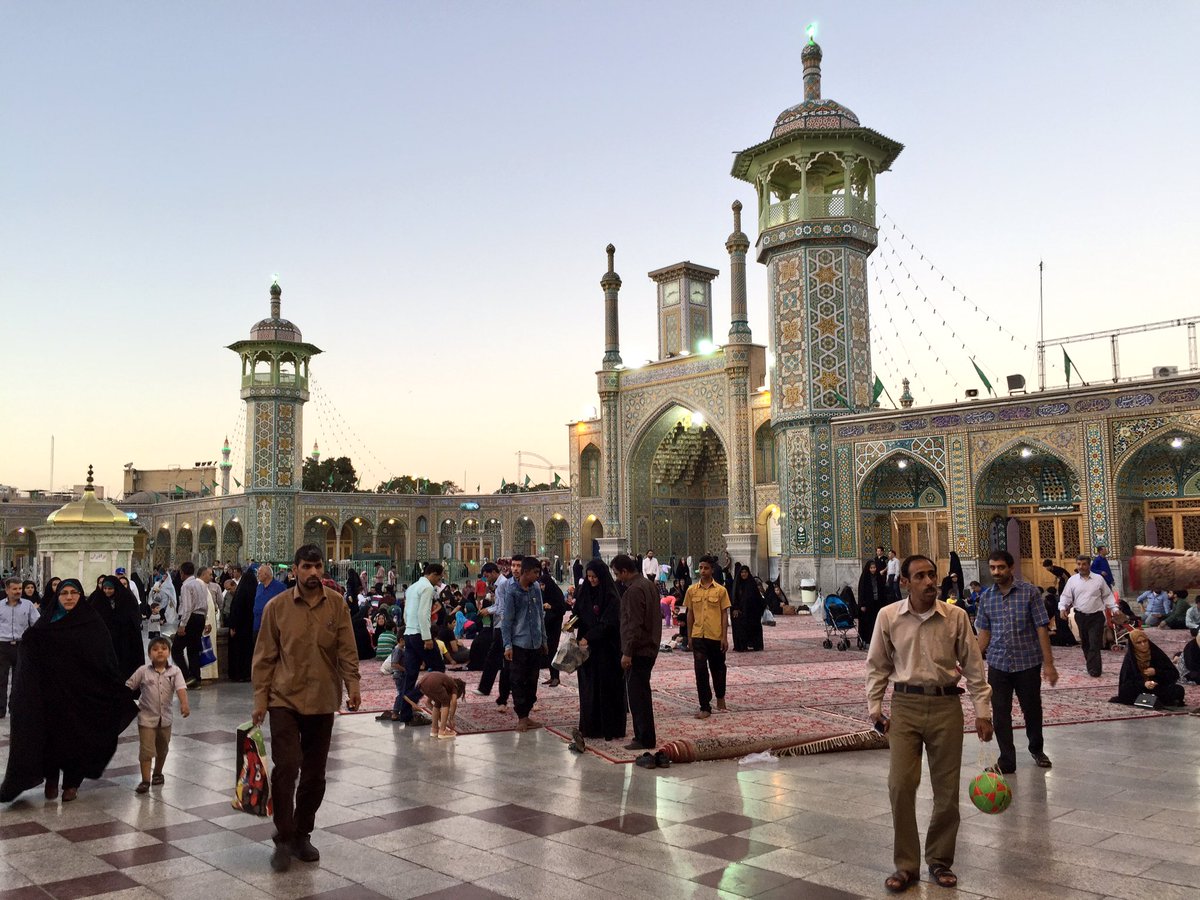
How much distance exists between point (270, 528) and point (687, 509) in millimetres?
13555

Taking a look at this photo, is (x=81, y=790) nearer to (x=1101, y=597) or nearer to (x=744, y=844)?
(x=744, y=844)

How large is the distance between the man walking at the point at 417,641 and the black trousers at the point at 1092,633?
19.3 ft

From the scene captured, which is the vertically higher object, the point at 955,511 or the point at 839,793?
the point at 955,511

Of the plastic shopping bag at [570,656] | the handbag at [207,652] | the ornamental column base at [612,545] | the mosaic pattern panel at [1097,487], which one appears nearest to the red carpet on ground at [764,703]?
the plastic shopping bag at [570,656]

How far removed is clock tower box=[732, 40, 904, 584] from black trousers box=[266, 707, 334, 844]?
17662mm

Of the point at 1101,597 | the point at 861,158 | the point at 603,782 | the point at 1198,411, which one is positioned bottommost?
the point at 603,782

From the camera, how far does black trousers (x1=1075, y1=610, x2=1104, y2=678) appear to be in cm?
933

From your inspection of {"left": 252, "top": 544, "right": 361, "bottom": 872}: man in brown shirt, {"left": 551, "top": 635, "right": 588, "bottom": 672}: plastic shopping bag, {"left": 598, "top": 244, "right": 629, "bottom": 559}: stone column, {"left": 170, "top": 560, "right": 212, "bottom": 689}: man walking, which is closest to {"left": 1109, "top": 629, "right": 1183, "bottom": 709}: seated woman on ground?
{"left": 551, "top": 635, "right": 588, "bottom": 672}: plastic shopping bag

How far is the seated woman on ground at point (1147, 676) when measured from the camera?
26.0 ft

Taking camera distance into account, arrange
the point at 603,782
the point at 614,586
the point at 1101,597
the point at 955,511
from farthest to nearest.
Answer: the point at 955,511, the point at 1101,597, the point at 614,586, the point at 603,782

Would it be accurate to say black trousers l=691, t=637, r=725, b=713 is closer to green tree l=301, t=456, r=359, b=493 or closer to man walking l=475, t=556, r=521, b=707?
man walking l=475, t=556, r=521, b=707

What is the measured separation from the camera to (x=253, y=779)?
4379mm

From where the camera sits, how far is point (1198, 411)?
16125 mm

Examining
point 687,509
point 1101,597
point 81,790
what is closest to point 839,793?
point 81,790
